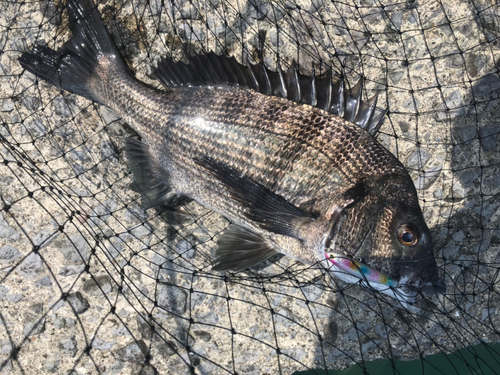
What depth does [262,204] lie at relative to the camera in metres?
2.44

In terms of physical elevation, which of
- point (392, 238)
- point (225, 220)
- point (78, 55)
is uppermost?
point (78, 55)

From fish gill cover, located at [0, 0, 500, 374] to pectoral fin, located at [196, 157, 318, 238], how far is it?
21.6 inches

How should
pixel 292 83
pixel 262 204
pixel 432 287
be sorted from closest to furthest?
pixel 432 287 → pixel 262 204 → pixel 292 83

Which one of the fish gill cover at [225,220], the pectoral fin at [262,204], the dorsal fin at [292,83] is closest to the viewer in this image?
the pectoral fin at [262,204]

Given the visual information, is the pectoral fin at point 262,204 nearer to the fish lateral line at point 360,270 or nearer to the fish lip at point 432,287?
the fish lateral line at point 360,270

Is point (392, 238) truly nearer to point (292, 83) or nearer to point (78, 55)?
point (292, 83)

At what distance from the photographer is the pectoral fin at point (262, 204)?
2.40 meters

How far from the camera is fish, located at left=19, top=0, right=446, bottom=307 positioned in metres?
2.33

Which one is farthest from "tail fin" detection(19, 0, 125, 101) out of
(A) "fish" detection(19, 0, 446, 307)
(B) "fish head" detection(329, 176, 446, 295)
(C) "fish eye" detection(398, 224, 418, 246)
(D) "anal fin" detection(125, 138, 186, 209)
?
(C) "fish eye" detection(398, 224, 418, 246)

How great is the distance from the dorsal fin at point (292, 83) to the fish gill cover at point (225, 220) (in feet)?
1.20

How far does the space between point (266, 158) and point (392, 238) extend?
2.59 feet

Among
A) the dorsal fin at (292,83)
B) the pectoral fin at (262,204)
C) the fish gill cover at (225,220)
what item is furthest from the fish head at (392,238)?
the fish gill cover at (225,220)

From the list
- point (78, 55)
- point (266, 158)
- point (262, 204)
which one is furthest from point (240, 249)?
point (78, 55)

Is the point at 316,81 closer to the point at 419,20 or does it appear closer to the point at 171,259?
the point at 419,20
